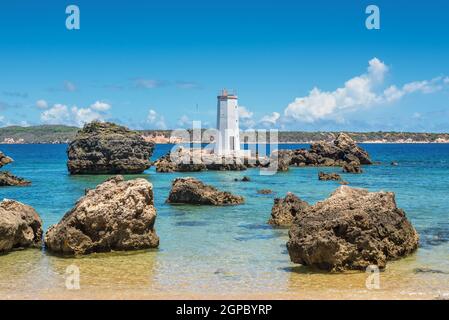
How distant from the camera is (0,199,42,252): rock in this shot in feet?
66.3

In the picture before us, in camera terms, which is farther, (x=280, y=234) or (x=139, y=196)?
(x=280, y=234)

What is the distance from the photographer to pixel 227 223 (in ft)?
91.7

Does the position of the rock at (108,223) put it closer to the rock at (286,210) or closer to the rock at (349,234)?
the rock at (349,234)

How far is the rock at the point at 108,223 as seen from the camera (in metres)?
20.2

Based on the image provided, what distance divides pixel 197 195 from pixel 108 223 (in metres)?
15.3

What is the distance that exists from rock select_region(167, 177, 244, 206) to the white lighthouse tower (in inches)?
1543

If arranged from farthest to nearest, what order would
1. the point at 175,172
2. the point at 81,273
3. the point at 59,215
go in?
the point at 175,172, the point at 59,215, the point at 81,273

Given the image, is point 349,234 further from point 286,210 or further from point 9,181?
point 9,181

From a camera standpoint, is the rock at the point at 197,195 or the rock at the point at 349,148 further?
the rock at the point at 349,148

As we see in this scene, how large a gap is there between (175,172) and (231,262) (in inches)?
2071

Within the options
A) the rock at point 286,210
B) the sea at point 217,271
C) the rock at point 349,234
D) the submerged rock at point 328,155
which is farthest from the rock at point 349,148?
the rock at point 349,234

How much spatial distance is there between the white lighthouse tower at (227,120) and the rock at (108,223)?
54.3 m
